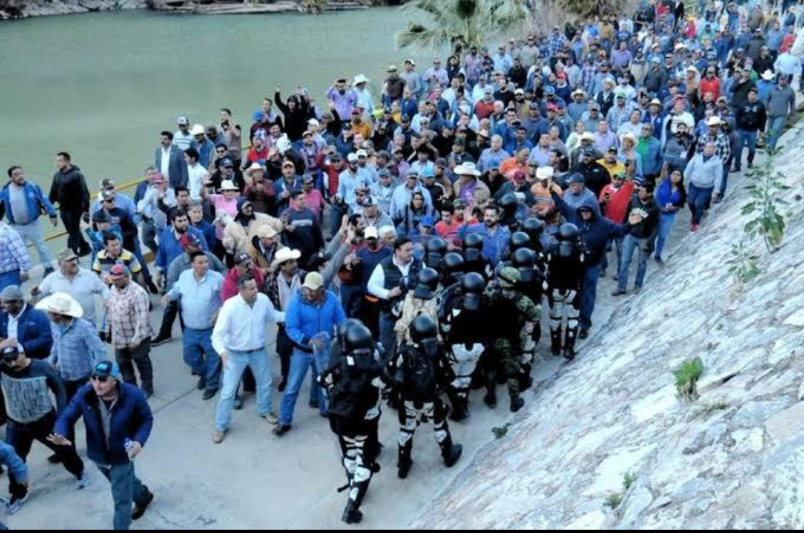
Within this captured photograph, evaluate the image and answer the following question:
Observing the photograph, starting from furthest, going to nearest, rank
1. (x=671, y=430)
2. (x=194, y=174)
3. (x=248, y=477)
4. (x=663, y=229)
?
(x=194, y=174) < (x=663, y=229) < (x=248, y=477) < (x=671, y=430)

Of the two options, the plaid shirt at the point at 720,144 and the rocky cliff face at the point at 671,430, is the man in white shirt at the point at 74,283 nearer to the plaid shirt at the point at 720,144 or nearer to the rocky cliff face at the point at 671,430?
the rocky cliff face at the point at 671,430

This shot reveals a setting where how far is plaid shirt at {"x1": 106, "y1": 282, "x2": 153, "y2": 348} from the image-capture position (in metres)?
6.59

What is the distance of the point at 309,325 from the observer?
629cm

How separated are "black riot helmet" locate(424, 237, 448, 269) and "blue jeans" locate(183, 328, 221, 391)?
6.99ft

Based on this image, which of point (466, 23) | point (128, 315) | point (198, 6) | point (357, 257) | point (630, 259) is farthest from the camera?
point (198, 6)

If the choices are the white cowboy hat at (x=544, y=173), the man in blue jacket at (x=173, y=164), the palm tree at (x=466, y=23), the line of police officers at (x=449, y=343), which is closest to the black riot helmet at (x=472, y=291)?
the line of police officers at (x=449, y=343)

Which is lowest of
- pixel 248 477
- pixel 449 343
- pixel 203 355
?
pixel 248 477

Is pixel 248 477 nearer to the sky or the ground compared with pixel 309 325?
nearer to the ground

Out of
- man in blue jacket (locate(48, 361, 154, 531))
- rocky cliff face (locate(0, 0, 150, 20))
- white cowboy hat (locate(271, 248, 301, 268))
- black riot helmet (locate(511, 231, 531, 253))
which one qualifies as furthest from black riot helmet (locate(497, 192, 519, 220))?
rocky cliff face (locate(0, 0, 150, 20))

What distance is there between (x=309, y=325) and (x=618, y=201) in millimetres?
4330

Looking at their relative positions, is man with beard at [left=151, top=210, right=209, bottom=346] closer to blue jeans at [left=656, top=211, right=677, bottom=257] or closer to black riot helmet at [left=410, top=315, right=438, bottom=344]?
black riot helmet at [left=410, top=315, right=438, bottom=344]

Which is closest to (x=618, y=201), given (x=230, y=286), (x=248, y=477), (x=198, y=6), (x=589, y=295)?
(x=589, y=295)

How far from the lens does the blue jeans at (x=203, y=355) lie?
23.0 feet

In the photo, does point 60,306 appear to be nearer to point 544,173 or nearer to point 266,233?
point 266,233
